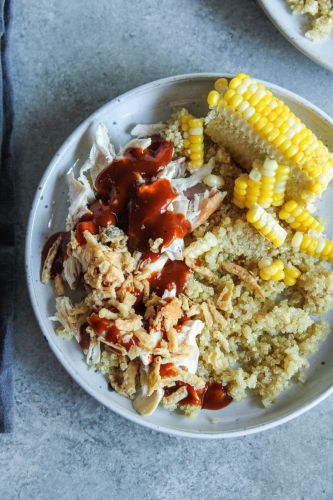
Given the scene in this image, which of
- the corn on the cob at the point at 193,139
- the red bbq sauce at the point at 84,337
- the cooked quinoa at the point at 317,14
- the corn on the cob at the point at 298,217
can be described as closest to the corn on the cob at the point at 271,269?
the corn on the cob at the point at 298,217

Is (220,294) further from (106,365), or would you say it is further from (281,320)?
(106,365)

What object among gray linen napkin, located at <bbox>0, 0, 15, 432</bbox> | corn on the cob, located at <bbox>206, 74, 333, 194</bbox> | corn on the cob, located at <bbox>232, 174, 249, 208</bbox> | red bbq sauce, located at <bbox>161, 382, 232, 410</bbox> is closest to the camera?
corn on the cob, located at <bbox>206, 74, 333, 194</bbox>

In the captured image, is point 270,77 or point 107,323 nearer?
point 107,323

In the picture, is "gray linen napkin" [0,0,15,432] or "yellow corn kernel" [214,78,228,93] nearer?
"yellow corn kernel" [214,78,228,93]

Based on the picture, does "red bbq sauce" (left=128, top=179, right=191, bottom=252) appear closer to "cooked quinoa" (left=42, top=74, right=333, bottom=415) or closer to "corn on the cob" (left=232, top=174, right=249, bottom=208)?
"cooked quinoa" (left=42, top=74, right=333, bottom=415)

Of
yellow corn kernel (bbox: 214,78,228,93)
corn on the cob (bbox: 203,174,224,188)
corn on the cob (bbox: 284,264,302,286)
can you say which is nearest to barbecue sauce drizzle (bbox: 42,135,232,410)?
corn on the cob (bbox: 203,174,224,188)

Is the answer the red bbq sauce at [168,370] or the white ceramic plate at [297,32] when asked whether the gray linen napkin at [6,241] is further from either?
the white ceramic plate at [297,32]

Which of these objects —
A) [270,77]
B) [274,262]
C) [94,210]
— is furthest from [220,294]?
[270,77]
